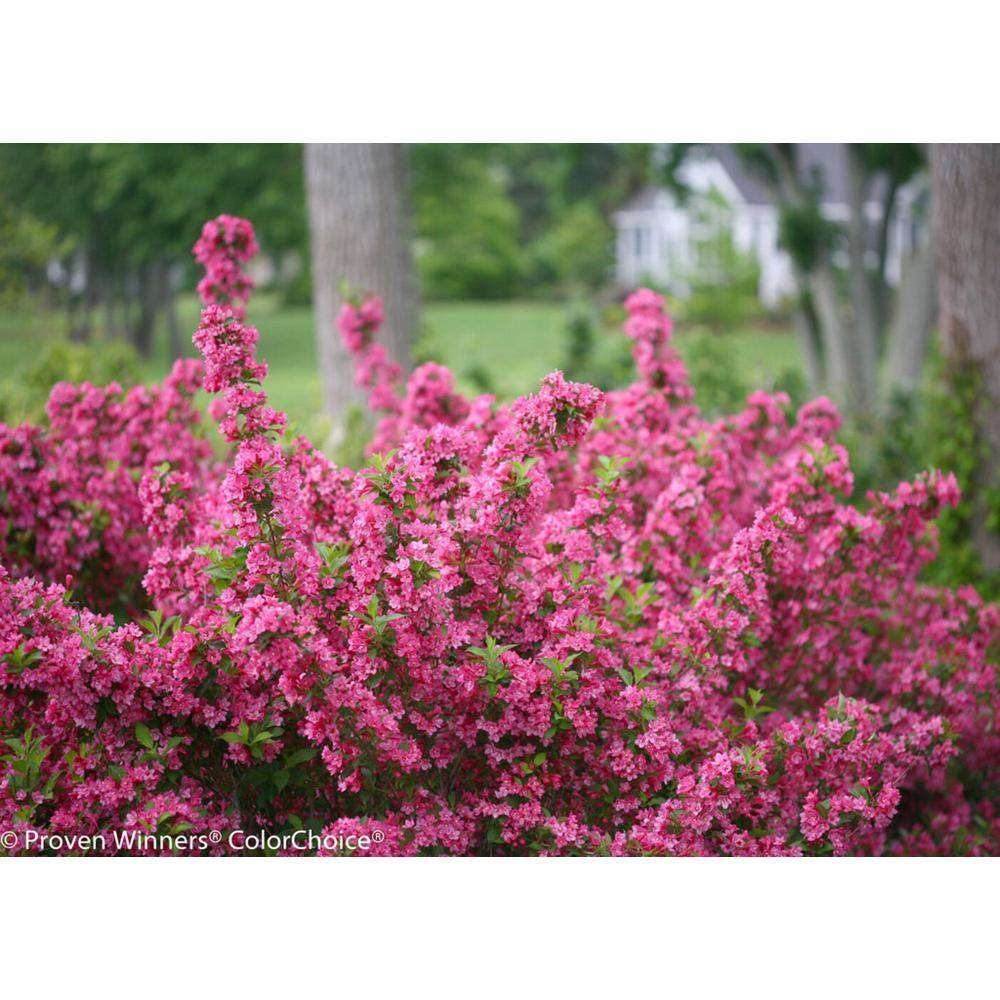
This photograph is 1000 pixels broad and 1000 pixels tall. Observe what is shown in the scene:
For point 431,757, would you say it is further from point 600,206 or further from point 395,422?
point 600,206

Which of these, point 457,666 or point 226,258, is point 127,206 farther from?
point 457,666

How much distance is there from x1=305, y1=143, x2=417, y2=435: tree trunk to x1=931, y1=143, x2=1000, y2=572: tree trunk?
3.32 m

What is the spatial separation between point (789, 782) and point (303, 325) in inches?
544

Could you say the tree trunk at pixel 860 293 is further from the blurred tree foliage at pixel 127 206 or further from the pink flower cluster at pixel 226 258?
the pink flower cluster at pixel 226 258

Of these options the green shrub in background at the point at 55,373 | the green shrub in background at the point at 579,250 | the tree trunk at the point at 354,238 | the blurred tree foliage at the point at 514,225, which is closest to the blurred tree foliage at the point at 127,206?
the green shrub in background at the point at 55,373

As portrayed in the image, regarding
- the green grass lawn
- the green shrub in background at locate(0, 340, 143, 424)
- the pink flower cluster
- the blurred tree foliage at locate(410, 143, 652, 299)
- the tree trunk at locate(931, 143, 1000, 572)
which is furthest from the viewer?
the blurred tree foliage at locate(410, 143, 652, 299)

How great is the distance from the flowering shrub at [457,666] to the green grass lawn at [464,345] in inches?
20.8

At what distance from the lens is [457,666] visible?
2812 millimetres

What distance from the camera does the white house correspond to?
11.1 meters

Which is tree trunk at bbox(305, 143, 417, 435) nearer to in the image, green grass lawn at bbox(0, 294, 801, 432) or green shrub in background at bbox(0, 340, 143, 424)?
green grass lawn at bbox(0, 294, 801, 432)

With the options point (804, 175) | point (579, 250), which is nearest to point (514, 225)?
point (579, 250)

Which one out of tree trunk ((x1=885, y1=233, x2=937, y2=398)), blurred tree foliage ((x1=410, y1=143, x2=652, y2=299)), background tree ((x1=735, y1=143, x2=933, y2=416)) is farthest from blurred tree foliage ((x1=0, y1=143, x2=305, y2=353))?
blurred tree foliage ((x1=410, y1=143, x2=652, y2=299))

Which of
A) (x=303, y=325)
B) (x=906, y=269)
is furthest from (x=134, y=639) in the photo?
(x=303, y=325)

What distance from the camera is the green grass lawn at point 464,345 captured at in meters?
7.71
